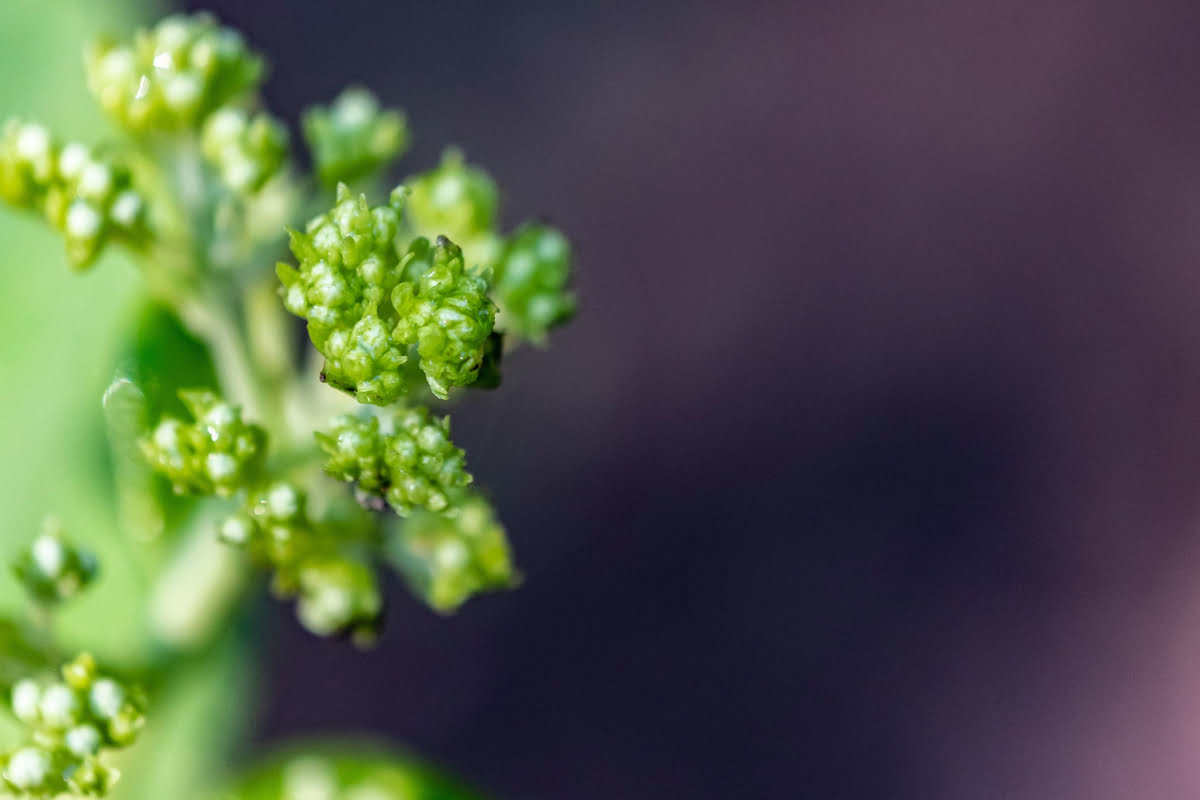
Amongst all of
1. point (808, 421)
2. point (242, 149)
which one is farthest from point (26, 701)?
point (808, 421)

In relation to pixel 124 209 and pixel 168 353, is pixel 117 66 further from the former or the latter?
pixel 168 353

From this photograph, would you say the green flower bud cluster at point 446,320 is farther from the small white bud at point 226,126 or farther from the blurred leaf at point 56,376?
the blurred leaf at point 56,376

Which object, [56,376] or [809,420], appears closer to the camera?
[56,376]

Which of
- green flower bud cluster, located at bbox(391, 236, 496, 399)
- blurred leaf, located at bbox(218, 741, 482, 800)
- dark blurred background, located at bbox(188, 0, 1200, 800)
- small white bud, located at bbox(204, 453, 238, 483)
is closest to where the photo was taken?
green flower bud cluster, located at bbox(391, 236, 496, 399)

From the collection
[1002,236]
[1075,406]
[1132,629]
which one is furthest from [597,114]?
[1132,629]

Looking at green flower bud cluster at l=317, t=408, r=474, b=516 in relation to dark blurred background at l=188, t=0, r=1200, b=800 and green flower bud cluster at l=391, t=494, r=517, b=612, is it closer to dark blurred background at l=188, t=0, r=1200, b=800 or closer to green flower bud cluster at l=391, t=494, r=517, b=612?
green flower bud cluster at l=391, t=494, r=517, b=612

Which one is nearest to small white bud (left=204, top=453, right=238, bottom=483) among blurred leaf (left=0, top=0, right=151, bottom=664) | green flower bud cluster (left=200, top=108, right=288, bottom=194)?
green flower bud cluster (left=200, top=108, right=288, bottom=194)

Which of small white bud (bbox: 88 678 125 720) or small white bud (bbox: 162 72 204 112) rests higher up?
small white bud (bbox: 162 72 204 112)

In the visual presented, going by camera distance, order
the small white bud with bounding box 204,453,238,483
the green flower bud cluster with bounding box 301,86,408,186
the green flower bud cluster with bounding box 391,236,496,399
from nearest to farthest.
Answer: the green flower bud cluster with bounding box 391,236,496,399 → the small white bud with bounding box 204,453,238,483 → the green flower bud cluster with bounding box 301,86,408,186
